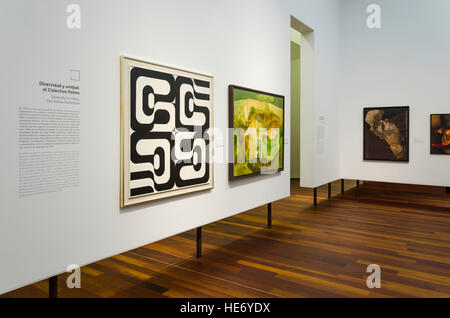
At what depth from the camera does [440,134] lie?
823 cm

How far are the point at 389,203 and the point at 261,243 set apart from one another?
477cm

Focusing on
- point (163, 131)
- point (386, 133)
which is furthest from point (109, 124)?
point (386, 133)

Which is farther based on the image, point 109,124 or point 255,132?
point 255,132

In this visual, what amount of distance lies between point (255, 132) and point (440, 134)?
5256mm

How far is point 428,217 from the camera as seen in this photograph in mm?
7238

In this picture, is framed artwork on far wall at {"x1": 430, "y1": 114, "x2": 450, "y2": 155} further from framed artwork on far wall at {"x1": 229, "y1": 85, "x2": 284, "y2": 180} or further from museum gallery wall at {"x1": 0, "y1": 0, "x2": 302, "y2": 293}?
museum gallery wall at {"x1": 0, "y1": 0, "x2": 302, "y2": 293}

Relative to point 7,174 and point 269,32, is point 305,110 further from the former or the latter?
point 7,174

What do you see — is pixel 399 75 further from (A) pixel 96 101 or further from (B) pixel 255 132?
(A) pixel 96 101

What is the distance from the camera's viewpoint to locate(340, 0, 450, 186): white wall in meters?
8.32

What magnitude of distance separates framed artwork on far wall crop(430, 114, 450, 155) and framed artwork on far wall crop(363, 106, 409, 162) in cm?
55

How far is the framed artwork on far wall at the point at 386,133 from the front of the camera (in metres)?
8.68

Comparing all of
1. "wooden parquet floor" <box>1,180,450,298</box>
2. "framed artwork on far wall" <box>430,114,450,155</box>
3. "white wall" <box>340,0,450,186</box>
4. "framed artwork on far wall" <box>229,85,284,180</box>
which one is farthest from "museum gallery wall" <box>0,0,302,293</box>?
"framed artwork on far wall" <box>430,114,450,155</box>

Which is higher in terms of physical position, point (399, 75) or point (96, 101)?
point (399, 75)
